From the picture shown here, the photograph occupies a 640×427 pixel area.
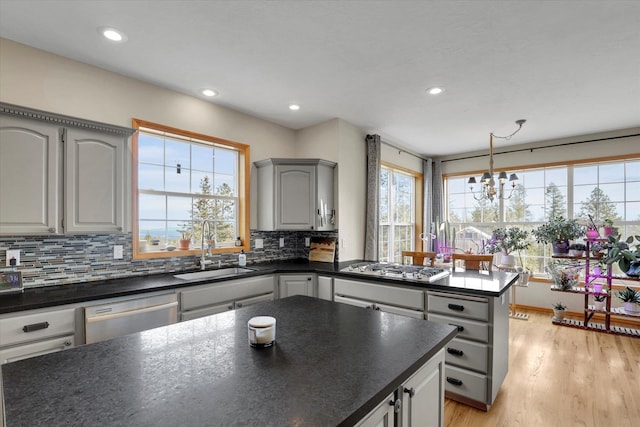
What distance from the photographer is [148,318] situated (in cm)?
229

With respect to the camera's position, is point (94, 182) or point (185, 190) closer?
point (94, 182)

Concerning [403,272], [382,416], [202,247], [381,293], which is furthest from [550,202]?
[382,416]

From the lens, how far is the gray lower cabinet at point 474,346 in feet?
7.62

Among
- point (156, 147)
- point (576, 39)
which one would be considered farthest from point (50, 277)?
point (576, 39)

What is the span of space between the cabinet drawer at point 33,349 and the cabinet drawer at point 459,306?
2.59 meters

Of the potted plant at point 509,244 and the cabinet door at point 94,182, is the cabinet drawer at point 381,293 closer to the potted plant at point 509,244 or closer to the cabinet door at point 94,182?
the cabinet door at point 94,182

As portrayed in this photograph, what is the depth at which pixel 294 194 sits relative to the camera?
12.1 ft

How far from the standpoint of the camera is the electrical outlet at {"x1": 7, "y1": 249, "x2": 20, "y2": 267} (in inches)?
85.4

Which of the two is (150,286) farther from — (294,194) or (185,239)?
(294,194)

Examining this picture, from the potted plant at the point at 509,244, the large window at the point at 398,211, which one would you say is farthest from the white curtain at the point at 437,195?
the potted plant at the point at 509,244

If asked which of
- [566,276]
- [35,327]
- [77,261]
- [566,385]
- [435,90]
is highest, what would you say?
[435,90]

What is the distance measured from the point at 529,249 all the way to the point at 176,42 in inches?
224

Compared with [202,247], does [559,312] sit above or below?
below

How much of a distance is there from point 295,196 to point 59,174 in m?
2.15
